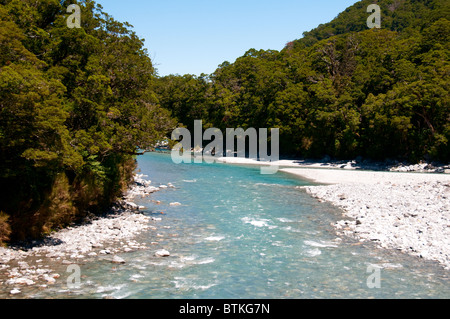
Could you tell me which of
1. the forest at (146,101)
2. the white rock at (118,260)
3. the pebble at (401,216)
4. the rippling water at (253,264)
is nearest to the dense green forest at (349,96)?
the forest at (146,101)

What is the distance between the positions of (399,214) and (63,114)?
19349mm

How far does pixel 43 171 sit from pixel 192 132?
84840 millimetres

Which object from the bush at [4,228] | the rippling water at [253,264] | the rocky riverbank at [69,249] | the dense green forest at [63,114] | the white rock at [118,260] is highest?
the dense green forest at [63,114]

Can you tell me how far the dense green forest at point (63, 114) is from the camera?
12938mm

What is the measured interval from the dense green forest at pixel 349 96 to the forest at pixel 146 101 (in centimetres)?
23

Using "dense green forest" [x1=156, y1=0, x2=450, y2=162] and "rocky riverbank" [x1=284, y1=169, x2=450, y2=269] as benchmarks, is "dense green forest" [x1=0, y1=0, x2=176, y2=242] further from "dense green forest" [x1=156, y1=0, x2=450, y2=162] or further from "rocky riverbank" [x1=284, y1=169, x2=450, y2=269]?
"dense green forest" [x1=156, y1=0, x2=450, y2=162]

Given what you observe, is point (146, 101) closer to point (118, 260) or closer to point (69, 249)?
point (69, 249)

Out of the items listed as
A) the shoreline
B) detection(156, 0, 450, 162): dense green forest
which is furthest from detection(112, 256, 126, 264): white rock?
detection(156, 0, 450, 162): dense green forest

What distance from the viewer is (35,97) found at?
12.5 meters

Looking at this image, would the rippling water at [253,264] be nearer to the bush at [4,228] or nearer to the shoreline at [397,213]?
the shoreline at [397,213]

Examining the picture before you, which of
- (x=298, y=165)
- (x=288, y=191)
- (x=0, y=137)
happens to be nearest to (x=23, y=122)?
(x=0, y=137)

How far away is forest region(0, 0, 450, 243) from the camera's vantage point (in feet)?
44.8

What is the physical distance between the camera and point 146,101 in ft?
79.3

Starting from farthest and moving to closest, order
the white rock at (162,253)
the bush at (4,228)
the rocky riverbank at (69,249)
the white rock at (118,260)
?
the white rock at (162,253) < the white rock at (118,260) < the bush at (4,228) < the rocky riverbank at (69,249)
